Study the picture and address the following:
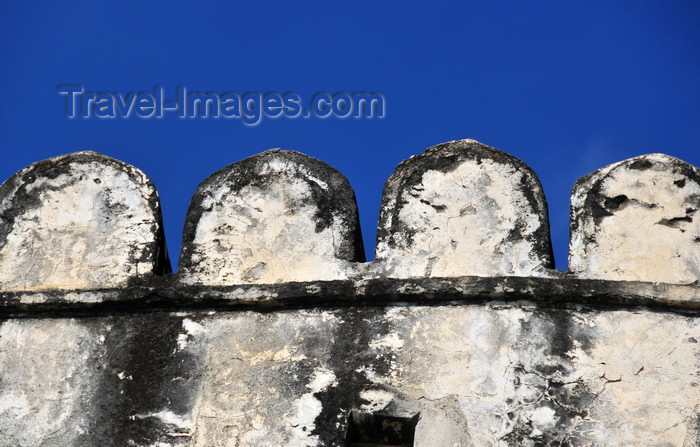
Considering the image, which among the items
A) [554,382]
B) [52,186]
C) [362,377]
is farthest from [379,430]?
[52,186]

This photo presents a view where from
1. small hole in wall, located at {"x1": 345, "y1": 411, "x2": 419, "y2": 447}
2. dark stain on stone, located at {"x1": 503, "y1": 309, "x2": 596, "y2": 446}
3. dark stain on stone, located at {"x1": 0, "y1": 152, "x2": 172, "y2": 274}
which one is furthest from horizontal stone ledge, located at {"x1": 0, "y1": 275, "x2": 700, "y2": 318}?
small hole in wall, located at {"x1": 345, "y1": 411, "x2": 419, "y2": 447}

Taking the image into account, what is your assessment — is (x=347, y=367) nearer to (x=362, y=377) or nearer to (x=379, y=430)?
(x=362, y=377)

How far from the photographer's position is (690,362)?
436cm

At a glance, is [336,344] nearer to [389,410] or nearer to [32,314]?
[389,410]

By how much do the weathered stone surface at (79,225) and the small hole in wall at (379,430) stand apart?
112 cm

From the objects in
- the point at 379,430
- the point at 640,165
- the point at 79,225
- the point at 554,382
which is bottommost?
the point at 379,430

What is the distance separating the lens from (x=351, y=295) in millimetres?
4598

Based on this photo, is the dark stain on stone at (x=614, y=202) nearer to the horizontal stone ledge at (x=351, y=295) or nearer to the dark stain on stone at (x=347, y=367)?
the horizontal stone ledge at (x=351, y=295)

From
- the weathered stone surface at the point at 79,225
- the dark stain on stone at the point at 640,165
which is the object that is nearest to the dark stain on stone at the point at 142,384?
the weathered stone surface at the point at 79,225

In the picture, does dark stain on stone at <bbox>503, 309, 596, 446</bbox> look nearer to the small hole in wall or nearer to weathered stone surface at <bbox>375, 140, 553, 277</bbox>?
weathered stone surface at <bbox>375, 140, 553, 277</bbox>

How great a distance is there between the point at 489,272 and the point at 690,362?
2.71 feet

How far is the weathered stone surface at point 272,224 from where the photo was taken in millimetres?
4785

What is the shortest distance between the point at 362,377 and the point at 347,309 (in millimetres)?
323

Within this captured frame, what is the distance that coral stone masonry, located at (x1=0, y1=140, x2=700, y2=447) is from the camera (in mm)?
4320
